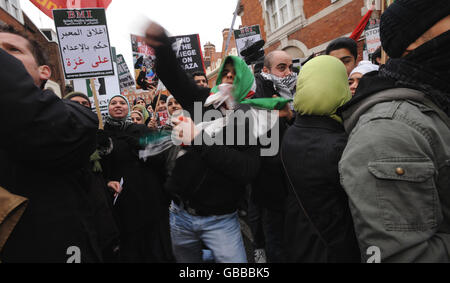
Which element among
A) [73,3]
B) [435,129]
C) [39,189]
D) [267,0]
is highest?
[267,0]

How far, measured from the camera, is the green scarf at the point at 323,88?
1.46m

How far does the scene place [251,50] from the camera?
161 inches

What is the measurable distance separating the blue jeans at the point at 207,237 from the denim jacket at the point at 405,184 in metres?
1.08

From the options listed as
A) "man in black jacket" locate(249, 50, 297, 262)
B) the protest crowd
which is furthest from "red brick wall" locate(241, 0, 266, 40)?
the protest crowd

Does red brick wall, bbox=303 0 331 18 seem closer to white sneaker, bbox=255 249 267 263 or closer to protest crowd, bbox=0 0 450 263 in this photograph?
protest crowd, bbox=0 0 450 263

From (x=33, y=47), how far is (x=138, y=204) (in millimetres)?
1664

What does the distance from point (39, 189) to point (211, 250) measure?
1.26 metres

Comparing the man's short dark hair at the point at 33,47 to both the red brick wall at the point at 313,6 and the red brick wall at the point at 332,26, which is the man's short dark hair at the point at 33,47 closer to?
the red brick wall at the point at 332,26

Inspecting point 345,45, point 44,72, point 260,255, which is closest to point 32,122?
point 44,72

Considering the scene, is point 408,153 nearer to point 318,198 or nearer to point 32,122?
point 318,198

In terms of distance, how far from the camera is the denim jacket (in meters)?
0.86

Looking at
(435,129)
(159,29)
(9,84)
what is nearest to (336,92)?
(435,129)

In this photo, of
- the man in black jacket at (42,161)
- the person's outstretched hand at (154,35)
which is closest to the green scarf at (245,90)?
the person's outstretched hand at (154,35)
